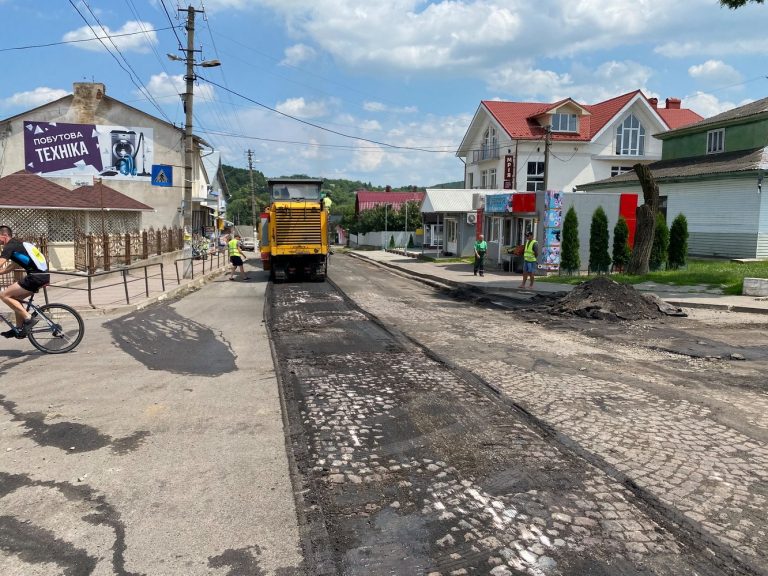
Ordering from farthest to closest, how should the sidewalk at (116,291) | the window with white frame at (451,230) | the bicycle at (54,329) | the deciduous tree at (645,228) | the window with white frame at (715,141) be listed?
the window with white frame at (451,230)
the window with white frame at (715,141)
the deciduous tree at (645,228)
the sidewalk at (116,291)
the bicycle at (54,329)

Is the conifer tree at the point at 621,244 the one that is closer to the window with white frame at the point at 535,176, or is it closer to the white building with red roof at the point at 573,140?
the white building with red roof at the point at 573,140

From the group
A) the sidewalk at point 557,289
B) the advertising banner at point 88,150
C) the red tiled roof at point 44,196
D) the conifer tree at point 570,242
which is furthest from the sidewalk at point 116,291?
the conifer tree at point 570,242

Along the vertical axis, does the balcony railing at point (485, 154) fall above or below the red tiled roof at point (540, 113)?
below

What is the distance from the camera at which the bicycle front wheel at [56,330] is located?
8953mm

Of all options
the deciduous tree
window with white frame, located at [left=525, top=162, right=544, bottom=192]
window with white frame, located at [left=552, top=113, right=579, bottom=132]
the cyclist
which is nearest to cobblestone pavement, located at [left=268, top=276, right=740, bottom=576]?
the cyclist

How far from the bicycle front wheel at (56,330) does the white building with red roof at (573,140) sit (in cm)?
3770

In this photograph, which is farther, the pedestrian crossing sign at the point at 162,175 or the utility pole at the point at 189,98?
the utility pole at the point at 189,98

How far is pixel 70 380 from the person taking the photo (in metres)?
7.45

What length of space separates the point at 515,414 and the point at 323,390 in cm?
220

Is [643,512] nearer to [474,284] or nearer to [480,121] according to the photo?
[474,284]

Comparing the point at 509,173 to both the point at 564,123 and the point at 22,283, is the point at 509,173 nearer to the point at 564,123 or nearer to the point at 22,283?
Result: the point at 564,123

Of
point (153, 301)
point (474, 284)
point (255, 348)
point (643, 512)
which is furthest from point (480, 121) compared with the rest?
point (643, 512)

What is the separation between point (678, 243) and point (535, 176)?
77.3ft

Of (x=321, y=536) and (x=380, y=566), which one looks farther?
(x=321, y=536)
